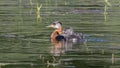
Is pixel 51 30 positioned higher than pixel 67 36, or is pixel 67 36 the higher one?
pixel 67 36

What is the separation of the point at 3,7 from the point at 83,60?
15.9 meters

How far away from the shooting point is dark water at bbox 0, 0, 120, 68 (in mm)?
13750

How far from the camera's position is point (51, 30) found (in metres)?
22.0

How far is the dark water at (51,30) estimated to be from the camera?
13.8 metres

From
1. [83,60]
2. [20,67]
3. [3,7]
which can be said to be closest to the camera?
[20,67]

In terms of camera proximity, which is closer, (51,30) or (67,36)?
(67,36)

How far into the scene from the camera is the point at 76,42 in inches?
715

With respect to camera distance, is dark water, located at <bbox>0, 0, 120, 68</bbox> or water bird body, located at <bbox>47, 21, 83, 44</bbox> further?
water bird body, located at <bbox>47, 21, 83, 44</bbox>

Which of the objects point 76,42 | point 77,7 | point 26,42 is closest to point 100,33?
point 76,42

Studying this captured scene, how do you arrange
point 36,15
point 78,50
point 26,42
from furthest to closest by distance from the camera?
point 36,15, point 26,42, point 78,50

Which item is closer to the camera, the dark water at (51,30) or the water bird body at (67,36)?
the dark water at (51,30)

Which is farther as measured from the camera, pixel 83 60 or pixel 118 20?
pixel 118 20

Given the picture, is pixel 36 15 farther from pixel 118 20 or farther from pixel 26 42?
pixel 26 42

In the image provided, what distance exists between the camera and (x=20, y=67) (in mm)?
12852
